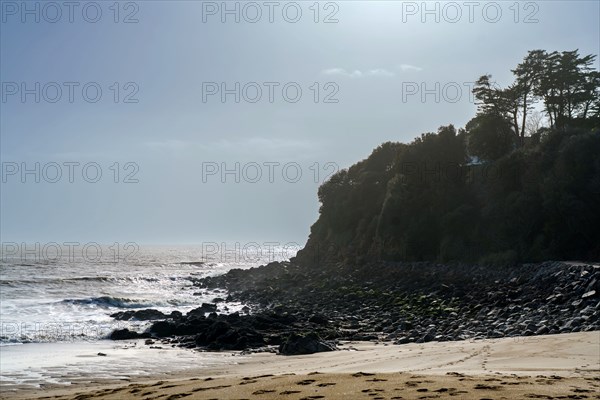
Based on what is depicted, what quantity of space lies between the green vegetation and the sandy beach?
2249 cm

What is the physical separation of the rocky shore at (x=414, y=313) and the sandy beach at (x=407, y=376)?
2.74 metres

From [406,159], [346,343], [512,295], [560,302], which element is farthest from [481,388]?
[406,159]

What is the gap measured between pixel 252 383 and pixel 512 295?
708 inches

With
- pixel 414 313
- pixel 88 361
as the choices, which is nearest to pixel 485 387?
pixel 88 361

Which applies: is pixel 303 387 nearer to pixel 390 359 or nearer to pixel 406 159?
pixel 390 359

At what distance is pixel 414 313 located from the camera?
26.1 meters

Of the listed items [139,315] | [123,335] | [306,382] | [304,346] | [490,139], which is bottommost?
[139,315]

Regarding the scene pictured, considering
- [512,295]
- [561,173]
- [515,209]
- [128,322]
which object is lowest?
[128,322]

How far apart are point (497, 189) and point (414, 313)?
63.4 feet

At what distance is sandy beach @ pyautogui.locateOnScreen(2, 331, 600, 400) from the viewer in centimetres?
872

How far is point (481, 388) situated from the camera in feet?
28.5

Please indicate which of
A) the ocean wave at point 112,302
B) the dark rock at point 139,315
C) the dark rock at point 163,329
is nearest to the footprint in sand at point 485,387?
the dark rock at point 163,329

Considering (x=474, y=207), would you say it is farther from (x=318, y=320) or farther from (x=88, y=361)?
(x=88, y=361)

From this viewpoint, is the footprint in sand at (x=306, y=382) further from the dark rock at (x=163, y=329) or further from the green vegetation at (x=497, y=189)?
the green vegetation at (x=497, y=189)
